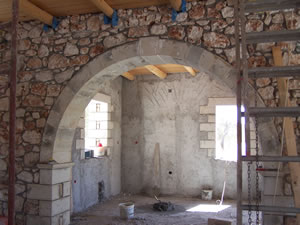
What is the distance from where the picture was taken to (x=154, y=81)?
7297mm

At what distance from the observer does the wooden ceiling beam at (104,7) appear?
344cm

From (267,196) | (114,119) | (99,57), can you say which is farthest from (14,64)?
(114,119)

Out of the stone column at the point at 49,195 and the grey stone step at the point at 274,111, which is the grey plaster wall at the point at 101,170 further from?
the grey stone step at the point at 274,111

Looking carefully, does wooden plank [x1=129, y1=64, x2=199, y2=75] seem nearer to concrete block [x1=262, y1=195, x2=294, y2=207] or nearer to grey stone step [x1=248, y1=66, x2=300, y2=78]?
concrete block [x1=262, y1=195, x2=294, y2=207]

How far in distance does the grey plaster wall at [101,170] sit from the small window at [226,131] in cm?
227

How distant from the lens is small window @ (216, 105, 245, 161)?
7.00 metres

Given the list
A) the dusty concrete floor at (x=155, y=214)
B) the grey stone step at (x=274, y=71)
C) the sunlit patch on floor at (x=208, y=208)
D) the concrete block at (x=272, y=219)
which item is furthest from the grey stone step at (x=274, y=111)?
the sunlit patch on floor at (x=208, y=208)

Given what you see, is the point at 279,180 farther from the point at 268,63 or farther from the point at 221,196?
the point at 221,196

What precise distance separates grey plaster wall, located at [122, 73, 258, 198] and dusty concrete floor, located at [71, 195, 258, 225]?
0.57 metres

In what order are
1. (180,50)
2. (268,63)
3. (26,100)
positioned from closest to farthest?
1. (268,63)
2. (180,50)
3. (26,100)

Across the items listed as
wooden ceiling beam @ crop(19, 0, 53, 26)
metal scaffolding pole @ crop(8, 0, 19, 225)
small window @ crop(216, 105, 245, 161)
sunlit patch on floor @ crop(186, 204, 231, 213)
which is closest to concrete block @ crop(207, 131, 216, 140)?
small window @ crop(216, 105, 245, 161)

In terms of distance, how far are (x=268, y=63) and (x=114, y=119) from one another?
4309mm

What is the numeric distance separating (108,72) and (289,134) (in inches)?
87.8

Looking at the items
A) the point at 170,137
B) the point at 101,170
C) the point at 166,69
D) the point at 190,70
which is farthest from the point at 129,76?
the point at 101,170
